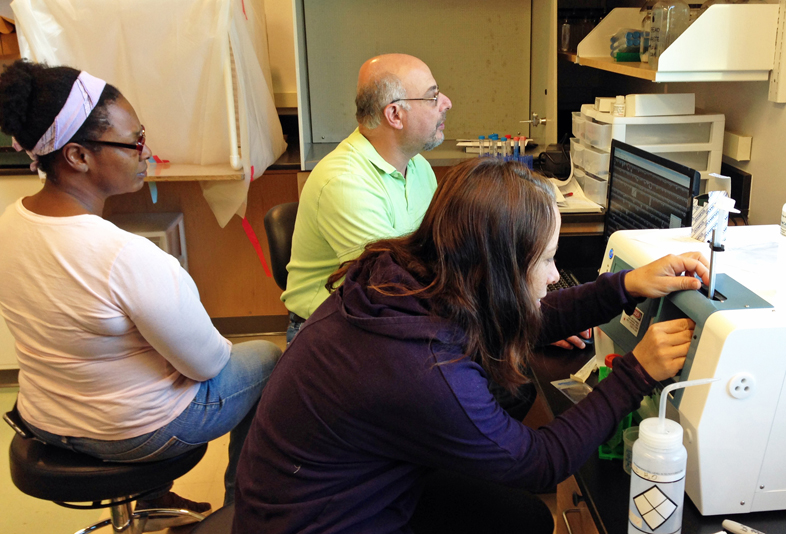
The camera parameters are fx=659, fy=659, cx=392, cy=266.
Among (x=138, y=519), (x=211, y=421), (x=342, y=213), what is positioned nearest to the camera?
(x=211, y=421)

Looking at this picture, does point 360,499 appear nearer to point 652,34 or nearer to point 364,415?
point 364,415

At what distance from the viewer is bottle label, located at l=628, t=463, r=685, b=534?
32.3 inches

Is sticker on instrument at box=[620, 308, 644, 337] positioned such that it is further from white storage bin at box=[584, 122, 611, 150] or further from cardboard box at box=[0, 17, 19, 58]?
cardboard box at box=[0, 17, 19, 58]

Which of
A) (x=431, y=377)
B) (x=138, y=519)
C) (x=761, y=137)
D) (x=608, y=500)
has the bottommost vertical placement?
(x=138, y=519)

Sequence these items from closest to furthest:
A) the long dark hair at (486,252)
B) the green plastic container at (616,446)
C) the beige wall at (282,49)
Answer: the long dark hair at (486,252) → the green plastic container at (616,446) → the beige wall at (282,49)

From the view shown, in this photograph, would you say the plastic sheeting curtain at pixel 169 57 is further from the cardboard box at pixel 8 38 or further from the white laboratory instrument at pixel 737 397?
the white laboratory instrument at pixel 737 397

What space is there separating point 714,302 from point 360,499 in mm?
566

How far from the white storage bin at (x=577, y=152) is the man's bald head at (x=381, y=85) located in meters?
0.65

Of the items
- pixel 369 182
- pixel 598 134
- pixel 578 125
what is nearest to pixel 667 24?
pixel 598 134

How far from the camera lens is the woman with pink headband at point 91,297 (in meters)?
1.29

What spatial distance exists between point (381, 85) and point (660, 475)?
1341 mm

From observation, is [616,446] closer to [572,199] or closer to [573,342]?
[573,342]

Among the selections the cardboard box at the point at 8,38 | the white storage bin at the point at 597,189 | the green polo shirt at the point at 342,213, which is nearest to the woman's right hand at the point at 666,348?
the green polo shirt at the point at 342,213

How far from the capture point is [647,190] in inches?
60.7
